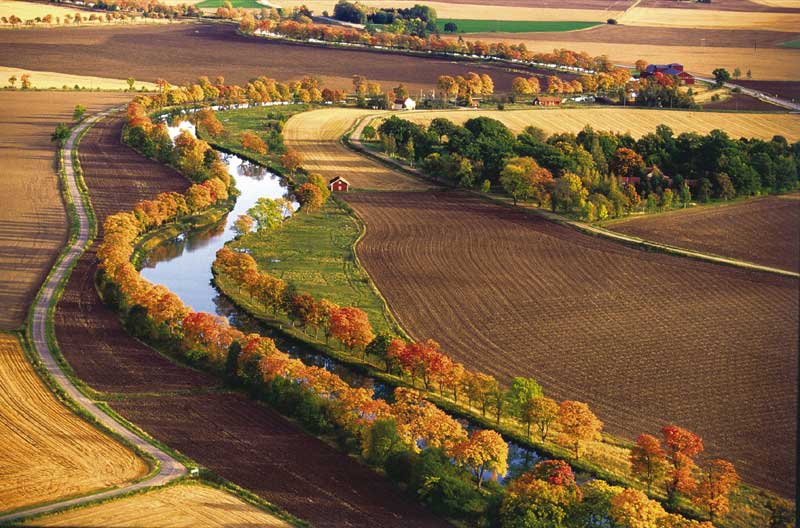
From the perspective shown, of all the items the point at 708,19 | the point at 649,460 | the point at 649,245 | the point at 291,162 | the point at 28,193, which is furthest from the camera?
the point at 708,19

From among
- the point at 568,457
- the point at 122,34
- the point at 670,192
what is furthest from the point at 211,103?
the point at 568,457

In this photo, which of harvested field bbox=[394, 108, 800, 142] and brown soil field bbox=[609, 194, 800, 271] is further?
harvested field bbox=[394, 108, 800, 142]

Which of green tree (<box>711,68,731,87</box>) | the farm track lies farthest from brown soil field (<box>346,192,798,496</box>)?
green tree (<box>711,68,731,87</box>)

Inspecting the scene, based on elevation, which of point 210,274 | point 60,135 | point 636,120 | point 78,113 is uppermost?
point 636,120

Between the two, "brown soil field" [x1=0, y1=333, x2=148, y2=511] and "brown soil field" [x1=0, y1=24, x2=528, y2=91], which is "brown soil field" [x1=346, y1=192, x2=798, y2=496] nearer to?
"brown soil field" [x1=0, y1=333, x2=148, y2=511]

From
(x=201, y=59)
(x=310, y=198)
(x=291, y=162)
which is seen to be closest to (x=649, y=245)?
(x=310, y=198)

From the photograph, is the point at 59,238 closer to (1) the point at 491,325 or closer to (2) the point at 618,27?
(1) the point at 491,325

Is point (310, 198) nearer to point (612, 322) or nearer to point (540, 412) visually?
point (612, 322)
